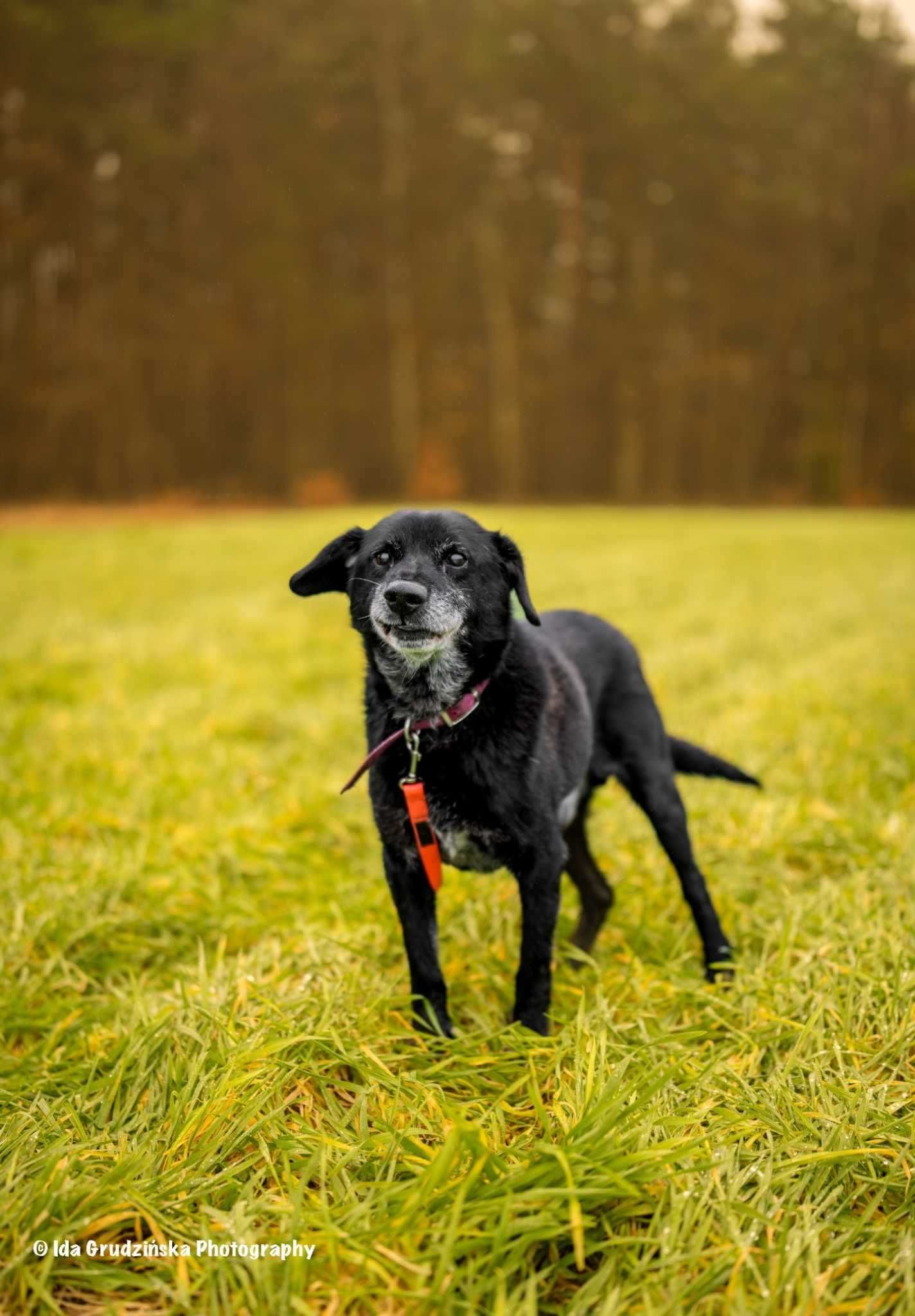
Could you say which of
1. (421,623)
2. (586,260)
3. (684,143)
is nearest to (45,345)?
(586,260)

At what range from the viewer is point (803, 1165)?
1714 mm

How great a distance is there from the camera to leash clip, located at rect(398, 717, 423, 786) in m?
2.14

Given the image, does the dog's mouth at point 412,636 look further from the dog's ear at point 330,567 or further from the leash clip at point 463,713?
the dog's ear at point 330,567

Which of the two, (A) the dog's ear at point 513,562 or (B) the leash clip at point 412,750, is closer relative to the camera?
(B) the leash clip at point 412,750

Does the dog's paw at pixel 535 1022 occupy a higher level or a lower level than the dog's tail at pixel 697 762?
lower

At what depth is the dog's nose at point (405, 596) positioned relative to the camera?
206 centimetres

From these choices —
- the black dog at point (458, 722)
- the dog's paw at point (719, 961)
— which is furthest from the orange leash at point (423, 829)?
the dog's paw at point (719, 961)

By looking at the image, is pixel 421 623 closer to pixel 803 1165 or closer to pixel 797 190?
pixel 803 1165

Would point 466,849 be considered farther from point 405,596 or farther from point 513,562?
point 513,562

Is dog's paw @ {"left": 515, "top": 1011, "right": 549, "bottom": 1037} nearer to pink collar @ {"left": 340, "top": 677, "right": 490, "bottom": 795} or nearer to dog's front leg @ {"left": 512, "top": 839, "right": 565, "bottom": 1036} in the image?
dog's front leg @ {"left": 512, "top": 839, "right": 565, "bottom": 1036}

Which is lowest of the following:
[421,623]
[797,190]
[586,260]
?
[421,623]

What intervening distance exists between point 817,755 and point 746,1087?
9.12 feet

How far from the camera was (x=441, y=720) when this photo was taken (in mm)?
2189

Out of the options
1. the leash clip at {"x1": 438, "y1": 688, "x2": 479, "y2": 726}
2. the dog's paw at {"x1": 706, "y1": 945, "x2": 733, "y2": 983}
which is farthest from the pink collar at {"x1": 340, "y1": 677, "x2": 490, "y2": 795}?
the dog's paw at {"x1": 706, "y1": 945, "x2": 733, "y2": 983}
